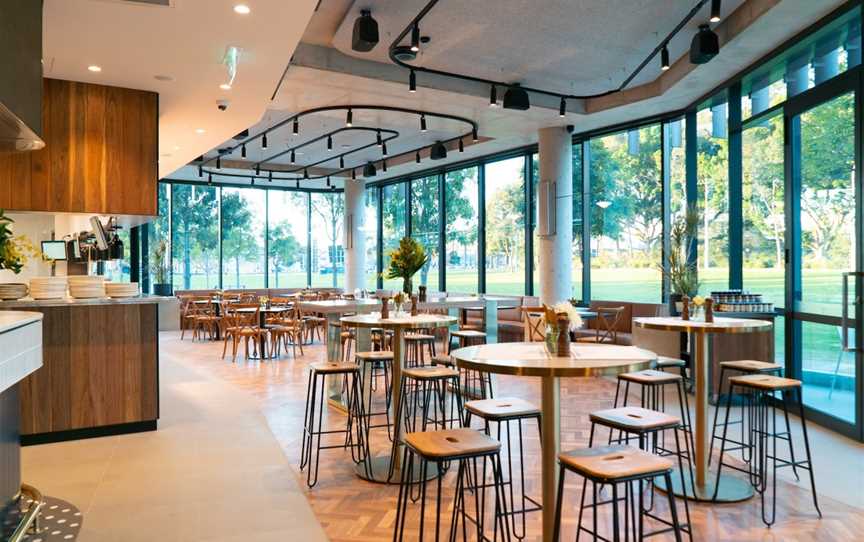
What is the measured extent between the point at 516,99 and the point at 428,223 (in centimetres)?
670

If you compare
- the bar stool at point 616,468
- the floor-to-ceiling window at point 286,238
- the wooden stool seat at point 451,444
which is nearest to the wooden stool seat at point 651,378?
the bar stool at point 616,468

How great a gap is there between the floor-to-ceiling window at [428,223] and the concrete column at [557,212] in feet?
14.8

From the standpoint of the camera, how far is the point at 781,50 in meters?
6.11

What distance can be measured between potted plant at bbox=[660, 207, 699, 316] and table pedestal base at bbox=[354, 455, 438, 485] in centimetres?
425

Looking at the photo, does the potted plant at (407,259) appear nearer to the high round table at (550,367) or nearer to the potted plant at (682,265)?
the high round table at (550,367)

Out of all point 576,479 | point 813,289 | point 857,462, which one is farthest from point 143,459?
point 813,289

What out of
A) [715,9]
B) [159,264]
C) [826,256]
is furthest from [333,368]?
[159,264]

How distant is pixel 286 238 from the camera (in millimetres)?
16594

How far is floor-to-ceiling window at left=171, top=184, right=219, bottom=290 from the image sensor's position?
1508 cm

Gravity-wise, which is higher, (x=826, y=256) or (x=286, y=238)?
(x=286, y=238)

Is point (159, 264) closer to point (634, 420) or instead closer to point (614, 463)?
point (634, 420)

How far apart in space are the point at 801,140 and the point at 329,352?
517 cm

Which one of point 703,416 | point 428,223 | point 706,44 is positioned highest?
point 706,44

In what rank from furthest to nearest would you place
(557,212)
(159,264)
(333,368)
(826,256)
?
(159,264) → (557,212) → (826,256) → (333,368)
